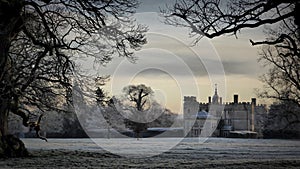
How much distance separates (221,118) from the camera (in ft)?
358

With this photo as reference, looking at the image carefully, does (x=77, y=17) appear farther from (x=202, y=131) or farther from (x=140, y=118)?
(x=202, y=131)

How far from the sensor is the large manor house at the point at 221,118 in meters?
98.1

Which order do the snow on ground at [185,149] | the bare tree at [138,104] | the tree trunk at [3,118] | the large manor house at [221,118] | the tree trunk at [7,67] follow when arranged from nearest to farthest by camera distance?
the tree trunk at [7,67] → the tree trunk at [3,118] → the snow on ground at [185,149] → the bare tree at [138,104] → the large manor house at [221,118]

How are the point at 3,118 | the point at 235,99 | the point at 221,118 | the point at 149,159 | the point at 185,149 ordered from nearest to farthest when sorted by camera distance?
the point at 3,118 < the point at 149,159 < the point at 185,149 < the point at 221,118 < the point at 235,99

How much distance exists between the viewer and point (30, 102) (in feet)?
78.6

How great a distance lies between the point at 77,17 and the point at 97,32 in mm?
1080

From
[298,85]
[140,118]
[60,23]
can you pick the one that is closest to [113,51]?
[60,23]

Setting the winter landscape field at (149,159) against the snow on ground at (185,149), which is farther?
the snow on ground at (185,149)

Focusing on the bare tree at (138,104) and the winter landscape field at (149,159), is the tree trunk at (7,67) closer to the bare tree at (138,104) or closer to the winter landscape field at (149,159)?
the winter landscape field at (149,159)

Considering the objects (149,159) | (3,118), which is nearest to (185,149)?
(149,159)

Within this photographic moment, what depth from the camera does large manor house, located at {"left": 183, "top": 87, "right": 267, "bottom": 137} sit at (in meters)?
98.1

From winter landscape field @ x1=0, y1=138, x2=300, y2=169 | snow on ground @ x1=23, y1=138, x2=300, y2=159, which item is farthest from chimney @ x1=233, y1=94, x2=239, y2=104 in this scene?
winter landscape field @ x1=0, y1=138, x2=300, y2=169

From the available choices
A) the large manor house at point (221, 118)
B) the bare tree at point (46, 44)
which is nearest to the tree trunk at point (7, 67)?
the bare tree at point (46, 44)

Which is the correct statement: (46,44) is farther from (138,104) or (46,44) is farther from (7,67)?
(138,104)
